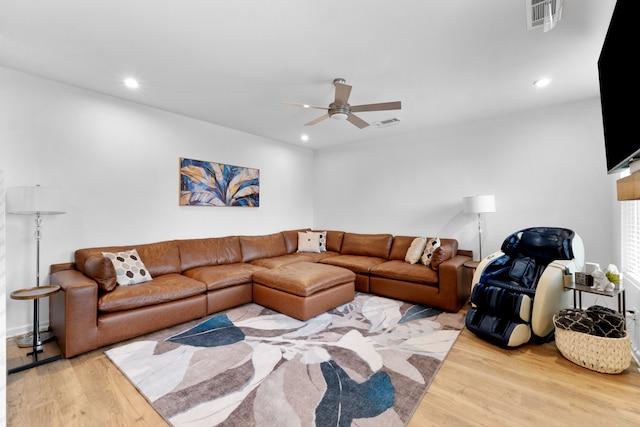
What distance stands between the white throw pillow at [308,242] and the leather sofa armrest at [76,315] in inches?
129

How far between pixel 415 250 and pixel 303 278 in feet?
6.08

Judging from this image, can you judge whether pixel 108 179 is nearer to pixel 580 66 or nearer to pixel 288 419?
pixel 288 419

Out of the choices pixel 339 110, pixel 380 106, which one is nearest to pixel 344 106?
pixel 339 110

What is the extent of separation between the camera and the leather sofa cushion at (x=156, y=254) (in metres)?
3.07

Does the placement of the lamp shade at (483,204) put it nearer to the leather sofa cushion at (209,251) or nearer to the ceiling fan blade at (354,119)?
the ceiling fan blade at (354,119)

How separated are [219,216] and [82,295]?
2264mm

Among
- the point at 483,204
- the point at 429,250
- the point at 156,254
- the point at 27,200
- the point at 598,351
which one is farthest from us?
the point at 429,250

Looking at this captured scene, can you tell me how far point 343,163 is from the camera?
18.7 feet

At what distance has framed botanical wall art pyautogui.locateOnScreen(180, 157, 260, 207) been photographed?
407 cm

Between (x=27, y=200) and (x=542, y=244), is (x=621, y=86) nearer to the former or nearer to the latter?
(x=542, y=244)

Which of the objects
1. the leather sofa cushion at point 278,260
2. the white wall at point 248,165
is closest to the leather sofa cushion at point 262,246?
the leather sofa cushion at point 278,260

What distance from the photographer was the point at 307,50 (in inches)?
93.7

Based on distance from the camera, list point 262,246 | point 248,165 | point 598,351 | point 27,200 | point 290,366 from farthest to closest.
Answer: point 248,165, point 262,246, point 27,200, point 290,366, point 598,351

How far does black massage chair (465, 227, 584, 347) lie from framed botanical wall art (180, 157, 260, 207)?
365 cm
